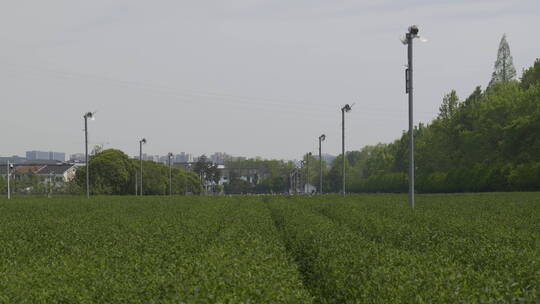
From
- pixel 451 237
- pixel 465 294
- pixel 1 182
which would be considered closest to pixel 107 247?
pixel 451 237

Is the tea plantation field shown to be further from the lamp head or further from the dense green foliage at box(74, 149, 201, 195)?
the dense green foliage at box(74, 149, 201, 195)

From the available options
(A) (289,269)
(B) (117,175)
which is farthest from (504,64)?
(A) (289,269)

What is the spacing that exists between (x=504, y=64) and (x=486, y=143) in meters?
25.0

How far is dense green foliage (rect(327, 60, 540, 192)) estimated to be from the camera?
239 feet

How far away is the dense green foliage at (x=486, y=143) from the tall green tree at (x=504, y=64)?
336cm

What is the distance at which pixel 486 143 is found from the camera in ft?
278

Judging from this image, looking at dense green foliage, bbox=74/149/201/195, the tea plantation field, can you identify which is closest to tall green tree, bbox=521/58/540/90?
dense green foliage, bbox=74/149/201/195

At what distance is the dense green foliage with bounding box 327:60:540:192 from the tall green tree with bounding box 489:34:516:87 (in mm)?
3359

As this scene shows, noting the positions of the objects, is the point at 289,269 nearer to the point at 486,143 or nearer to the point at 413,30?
the point at 413,30

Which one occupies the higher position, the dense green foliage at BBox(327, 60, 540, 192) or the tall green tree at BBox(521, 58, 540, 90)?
the tall green tree at BBox(521, 58, 540, 90)

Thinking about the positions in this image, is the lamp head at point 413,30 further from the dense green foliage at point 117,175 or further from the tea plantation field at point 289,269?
the dense green foliage at point 117,175

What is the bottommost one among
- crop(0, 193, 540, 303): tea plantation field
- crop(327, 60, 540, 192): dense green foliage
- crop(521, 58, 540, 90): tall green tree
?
crop(0, 193, 540, 303): tea plantation field

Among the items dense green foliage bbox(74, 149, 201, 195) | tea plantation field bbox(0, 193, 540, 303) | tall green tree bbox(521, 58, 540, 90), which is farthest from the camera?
dense green foliage bbox(74, 149, 201, 195)

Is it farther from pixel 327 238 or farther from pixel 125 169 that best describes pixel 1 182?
pixel 327 238
